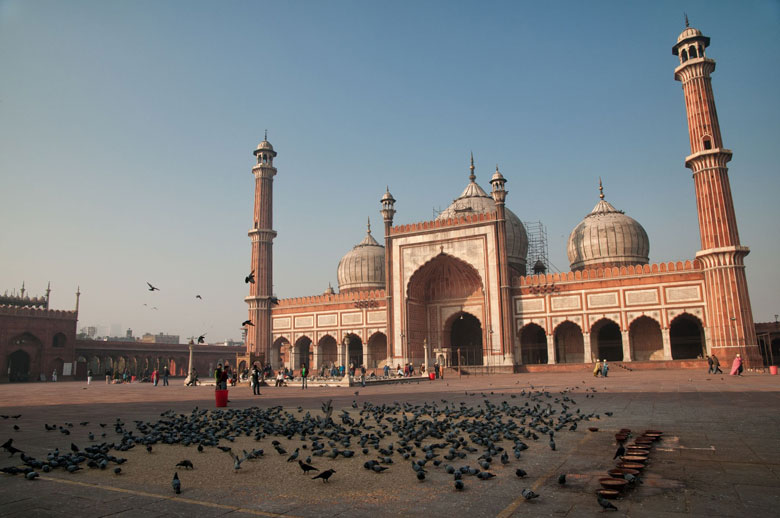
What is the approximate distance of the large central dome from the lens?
38562mm


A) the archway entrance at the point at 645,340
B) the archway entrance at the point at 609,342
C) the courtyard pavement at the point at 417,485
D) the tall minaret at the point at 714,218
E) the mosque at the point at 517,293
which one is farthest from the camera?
the archway entrance at the point at 609,342

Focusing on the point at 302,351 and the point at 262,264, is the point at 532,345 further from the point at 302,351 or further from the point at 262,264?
the point at 262,264

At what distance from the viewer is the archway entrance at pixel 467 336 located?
1471 inches

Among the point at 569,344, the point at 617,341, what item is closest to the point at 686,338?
the point at 617,341

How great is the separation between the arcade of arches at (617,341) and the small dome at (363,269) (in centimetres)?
1326

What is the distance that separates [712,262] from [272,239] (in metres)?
28.7

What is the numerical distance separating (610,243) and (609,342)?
7140 millimetres

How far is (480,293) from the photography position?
34.7 meters

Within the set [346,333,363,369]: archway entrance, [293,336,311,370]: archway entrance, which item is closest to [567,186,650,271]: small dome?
[346,333,363,369]: archway entrance

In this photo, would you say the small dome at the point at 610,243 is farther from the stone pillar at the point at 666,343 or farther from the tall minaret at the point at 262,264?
the tall minaret at the point at 262,264

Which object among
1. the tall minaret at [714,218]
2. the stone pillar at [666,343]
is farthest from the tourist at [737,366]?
the stone pillar at [666,343]

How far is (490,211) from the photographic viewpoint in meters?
37.9

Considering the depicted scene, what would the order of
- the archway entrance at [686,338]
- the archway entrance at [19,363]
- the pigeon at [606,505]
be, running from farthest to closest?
the archway entrance at [19,363]
the archway entrance at [686,338]
the pigeon at [606,505]

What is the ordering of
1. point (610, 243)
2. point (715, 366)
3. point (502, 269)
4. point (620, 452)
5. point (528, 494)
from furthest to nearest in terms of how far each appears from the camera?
point (610, 243) → point (502, 269) → point (715, 366) → point (620, 452) → point (528, 494)
